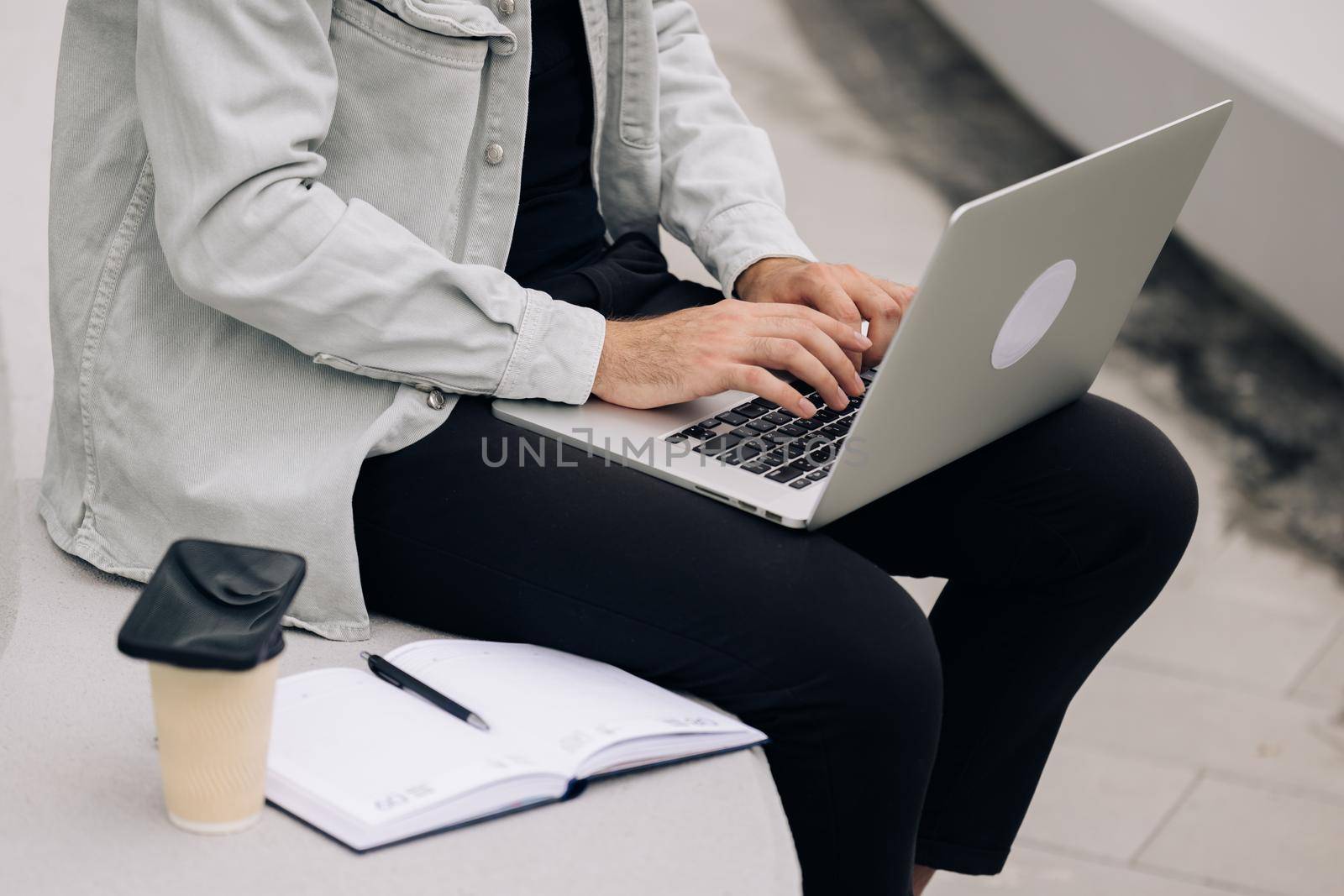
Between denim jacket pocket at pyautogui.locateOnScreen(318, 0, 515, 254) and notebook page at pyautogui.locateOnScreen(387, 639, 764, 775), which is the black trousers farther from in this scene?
denim jacket pocket at pyautogui.locateOnScreen(318, 0, 515, 254)

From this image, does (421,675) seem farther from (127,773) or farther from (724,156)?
(724,156)

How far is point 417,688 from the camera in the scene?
2.89ft

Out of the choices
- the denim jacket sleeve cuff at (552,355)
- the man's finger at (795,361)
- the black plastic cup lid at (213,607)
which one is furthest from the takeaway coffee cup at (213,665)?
the man's finger at (795,361)

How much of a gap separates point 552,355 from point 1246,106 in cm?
200

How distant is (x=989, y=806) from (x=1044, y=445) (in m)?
0.32

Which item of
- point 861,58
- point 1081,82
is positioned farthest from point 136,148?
point 861,58

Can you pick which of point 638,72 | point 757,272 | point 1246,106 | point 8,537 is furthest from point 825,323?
point 1246,106

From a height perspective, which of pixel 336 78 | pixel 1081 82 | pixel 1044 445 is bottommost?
pixel 1081 82

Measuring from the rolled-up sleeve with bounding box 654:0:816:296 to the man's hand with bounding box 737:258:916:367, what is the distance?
52 mm

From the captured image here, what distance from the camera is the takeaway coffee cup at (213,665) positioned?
68 cm

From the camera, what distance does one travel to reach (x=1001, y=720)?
3.82ft

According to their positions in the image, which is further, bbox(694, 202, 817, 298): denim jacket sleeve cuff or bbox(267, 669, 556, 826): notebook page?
bbox(694, 202, 817, 298): denim jacket sleeve cuff

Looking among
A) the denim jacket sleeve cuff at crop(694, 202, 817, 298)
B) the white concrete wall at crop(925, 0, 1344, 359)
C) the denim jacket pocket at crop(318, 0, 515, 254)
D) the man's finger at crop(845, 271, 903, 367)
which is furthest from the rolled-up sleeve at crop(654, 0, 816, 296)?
the white concrete wall at crop(925, 0, 1344, 359)

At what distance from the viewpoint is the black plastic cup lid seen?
0.67 metres
